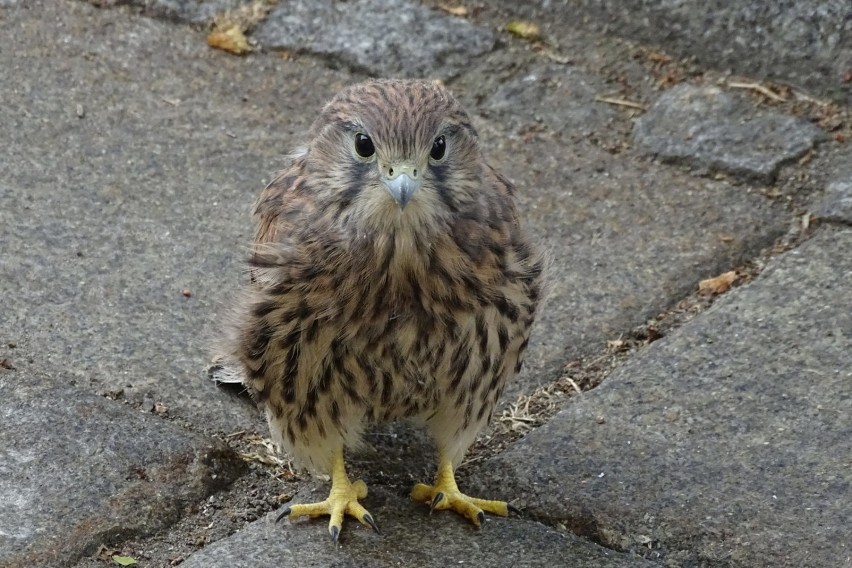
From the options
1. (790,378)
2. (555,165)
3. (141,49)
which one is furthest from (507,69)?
(790,378)

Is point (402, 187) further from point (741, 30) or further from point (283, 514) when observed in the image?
point (741, 30)

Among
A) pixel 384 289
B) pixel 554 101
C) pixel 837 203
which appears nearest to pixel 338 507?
pixel 384 289

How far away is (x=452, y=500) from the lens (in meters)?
3.52

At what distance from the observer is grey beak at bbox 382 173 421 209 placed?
10.3 ft

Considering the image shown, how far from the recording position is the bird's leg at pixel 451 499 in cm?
349

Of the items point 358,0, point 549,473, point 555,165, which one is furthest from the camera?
point 358,0

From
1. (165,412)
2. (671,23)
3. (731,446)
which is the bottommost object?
(165,412)

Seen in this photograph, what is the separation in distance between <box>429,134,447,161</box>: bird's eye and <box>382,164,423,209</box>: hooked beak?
10 centimetres

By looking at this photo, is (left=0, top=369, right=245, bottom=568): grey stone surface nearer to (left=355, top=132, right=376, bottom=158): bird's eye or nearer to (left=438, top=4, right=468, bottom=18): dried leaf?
(left=355, top=132, right=376, bottom=158): bird's eye

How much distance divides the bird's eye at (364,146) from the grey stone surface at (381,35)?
2.04 metres

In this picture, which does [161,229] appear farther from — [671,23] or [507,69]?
[671,23]

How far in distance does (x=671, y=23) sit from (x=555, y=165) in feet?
2.97

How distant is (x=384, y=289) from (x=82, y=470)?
0.91 m

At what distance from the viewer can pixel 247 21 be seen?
550 cm
